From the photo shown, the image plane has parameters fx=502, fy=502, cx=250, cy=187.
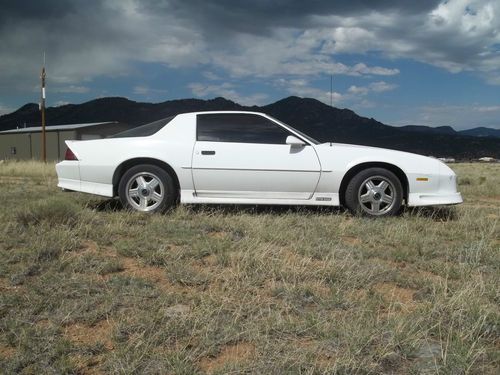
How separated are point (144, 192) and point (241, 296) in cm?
332

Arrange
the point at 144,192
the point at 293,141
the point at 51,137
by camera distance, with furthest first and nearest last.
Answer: the point at 51,137
the point at 144,192
the point at 293,141

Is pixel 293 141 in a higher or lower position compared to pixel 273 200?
higher

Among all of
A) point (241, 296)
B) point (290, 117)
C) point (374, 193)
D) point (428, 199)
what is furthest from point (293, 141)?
point (290, 117)

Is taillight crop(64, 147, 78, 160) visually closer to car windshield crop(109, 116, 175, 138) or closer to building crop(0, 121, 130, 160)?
car windshield crop(109, 116, 175, 138)

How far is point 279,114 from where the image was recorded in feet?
412

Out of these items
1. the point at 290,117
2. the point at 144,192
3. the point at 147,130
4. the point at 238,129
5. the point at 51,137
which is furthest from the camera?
the point at 290,117

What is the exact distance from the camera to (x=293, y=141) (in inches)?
240

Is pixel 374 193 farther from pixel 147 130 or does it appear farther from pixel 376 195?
pixel 147 130

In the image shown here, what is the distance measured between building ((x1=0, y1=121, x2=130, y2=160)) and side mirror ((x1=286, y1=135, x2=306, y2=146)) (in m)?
43.5

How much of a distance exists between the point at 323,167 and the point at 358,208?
658 mm

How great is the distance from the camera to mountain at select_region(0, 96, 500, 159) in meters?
91.2

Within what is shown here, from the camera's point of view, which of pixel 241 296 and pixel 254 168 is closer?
pixel 241 296

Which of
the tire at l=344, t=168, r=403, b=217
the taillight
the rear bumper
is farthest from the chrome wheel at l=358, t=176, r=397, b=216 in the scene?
the taillight

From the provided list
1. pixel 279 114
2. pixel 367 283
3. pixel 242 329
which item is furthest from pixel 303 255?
pixel 279 114
